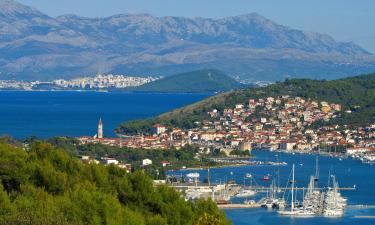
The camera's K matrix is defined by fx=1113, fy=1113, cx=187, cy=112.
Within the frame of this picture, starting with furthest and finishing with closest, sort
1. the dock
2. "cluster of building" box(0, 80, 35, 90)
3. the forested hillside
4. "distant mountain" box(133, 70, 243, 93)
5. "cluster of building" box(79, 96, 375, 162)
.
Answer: "cluster of building" box(0, 80, 35, 90)
"distant mountain" box(133, 70, 243, 93)
"cluster of building" box(79, 96, 375, 162)
the dock
the forested hillside

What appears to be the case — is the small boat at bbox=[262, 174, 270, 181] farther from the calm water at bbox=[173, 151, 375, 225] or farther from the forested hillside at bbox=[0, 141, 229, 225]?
the forested hillside at bbox=[0, 141, 229, 225]

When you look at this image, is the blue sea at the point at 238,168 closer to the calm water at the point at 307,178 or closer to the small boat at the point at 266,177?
the calm water at the point at 307,178

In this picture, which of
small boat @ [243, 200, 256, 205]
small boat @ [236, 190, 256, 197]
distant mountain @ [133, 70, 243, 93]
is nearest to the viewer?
small boat @ [243, 200, 256, 205]

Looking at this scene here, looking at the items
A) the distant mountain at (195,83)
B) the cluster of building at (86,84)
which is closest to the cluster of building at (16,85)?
the cluster of building at (86,84)

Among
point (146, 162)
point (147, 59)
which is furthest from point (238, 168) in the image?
point (147, 59)

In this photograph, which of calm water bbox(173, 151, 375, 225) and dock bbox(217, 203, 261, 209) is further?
dock bbox(217, 203, 261, 209)

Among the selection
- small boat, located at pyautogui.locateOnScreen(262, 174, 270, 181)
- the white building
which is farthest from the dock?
the white building

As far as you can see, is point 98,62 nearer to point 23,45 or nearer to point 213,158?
point 23,45
